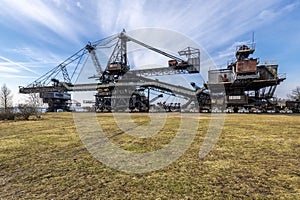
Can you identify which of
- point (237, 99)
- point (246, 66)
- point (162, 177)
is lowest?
point (162, 177)

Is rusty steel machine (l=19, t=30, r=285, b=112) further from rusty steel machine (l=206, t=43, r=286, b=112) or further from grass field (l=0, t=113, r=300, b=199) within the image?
grass field (l=0, t=113, r=300, b=199)

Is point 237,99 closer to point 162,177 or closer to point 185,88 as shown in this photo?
point 185,88

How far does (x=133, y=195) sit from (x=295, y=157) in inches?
188

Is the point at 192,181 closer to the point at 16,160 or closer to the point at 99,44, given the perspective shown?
the point at 16,160

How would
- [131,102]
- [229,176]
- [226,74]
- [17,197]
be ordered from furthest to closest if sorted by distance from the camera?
[131,102] → [226,74] → [229,176] → [17,197]

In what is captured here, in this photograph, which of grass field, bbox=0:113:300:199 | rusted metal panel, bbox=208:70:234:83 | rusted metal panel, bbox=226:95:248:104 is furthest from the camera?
rusted metal panel, bbox=208:70:234:83

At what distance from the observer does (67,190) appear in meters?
2.91

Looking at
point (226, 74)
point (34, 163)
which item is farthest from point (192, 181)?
point (226, 74)

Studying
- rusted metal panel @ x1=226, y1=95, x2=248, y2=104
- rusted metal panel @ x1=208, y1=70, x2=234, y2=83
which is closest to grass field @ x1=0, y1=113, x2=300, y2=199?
rusted metal panel @ x1=226, y1=95, x2=248, y2=104

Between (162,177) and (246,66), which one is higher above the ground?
(246,66)

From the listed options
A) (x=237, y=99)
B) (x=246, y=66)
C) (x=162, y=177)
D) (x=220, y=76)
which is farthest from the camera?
(x=220, y=76)

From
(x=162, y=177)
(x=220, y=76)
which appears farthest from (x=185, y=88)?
(x=162, y=177)

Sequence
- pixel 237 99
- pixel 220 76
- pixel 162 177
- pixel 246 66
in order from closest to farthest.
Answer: pixel 162 177 < pixel 246 66 < pixel 237 99 < pixel 220 76

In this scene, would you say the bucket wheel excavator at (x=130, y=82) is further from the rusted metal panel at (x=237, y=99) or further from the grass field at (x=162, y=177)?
the grass field at (x=162, y=177)
